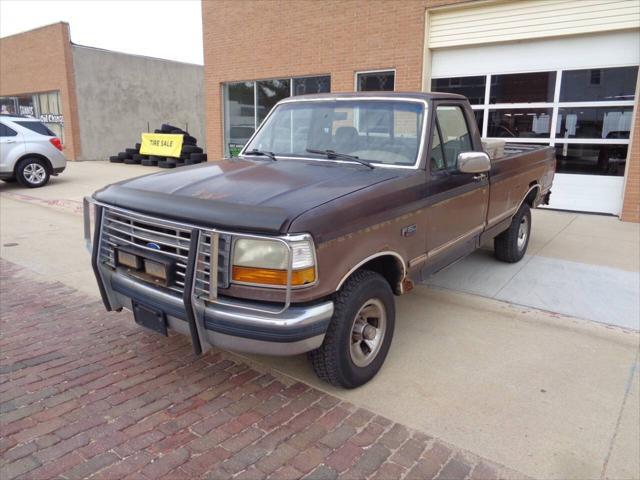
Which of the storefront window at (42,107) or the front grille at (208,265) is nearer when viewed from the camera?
the front grille at (208,265)

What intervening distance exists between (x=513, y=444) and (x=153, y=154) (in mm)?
17512

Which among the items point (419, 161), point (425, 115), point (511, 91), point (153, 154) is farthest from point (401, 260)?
point (153, 154)

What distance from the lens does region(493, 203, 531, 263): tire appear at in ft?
20.2

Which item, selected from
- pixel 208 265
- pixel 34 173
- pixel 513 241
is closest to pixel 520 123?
pixel 513 241

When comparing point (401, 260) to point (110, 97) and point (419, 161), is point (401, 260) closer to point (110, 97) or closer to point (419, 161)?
point (419, 161)

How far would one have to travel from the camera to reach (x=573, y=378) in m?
→ 3.64

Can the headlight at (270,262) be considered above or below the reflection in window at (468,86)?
below

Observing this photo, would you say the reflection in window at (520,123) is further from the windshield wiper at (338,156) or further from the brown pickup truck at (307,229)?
the windshield wiper at (338,156)

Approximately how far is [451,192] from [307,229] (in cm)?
194

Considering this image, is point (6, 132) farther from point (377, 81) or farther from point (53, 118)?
point (53, 118)

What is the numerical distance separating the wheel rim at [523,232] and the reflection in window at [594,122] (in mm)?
3992

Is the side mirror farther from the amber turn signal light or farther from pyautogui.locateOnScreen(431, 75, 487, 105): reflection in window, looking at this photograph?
Answer: pyautogui.locateOnScreen(431, 75, 487, 105): reflection in window

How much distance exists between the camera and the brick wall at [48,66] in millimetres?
20359

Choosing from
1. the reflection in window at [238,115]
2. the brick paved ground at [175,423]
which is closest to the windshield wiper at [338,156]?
the brick paved ground at [175,423]
